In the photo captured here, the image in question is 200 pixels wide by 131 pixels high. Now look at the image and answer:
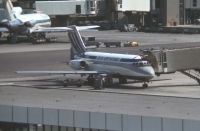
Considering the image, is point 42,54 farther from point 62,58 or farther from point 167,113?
point 167,113

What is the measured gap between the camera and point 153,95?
149 feet

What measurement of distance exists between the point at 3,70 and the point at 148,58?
20490mm

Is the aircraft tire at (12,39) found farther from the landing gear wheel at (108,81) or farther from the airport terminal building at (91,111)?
the airport terminal building at (91,111)

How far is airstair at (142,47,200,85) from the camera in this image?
5188 cm

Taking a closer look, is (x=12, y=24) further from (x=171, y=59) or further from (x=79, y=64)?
(x=171, y=59)

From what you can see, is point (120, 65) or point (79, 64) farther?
point (79, 64)

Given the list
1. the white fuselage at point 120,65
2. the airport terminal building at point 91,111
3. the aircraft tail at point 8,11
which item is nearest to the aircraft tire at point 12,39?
the aircraft tail at point 8,11

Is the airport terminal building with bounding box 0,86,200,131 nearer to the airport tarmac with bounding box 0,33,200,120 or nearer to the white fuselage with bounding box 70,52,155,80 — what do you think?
the airport tarmac with bounding box 0,33,200,120

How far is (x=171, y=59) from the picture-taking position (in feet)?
171

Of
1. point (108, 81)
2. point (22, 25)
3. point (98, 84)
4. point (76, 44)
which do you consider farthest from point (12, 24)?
point (98, 84)

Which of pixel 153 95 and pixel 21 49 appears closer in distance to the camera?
pixel 153 95

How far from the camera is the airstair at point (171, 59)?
5188cm

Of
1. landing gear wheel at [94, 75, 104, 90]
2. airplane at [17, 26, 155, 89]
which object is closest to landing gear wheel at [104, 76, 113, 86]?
airplane at [17, 26, 155, 89]

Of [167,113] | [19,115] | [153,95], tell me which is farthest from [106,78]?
[19,115]
